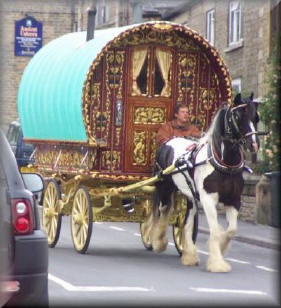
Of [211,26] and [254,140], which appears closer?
[254,140]

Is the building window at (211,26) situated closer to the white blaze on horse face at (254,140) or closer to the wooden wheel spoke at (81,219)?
the wooden wheel spoke at (81,219)

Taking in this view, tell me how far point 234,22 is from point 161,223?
15.7 meters

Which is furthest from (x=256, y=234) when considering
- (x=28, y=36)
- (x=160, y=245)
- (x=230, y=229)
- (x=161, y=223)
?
(x=28, y=36)

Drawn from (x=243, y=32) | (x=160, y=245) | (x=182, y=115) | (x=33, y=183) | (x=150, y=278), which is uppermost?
(x=243, y=32)

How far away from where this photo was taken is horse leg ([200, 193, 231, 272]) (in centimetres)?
1428

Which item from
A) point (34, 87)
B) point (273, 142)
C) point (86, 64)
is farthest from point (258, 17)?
point (86, 64)

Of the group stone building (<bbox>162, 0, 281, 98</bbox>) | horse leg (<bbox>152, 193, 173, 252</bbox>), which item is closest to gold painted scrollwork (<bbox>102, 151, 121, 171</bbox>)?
horse leg (<bbox>152, 193, 173, 252</bbox>)

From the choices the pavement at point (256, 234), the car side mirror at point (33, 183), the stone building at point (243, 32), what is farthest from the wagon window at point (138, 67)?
the stone building at point (243, 32)

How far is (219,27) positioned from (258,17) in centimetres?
323

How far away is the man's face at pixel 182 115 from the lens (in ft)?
52.4

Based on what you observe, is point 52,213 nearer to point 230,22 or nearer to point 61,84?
point 61,84

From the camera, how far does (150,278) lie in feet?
44.1

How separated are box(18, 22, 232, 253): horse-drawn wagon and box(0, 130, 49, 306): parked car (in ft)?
23.0

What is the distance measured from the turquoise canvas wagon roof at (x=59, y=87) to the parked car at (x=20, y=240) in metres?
7.48
